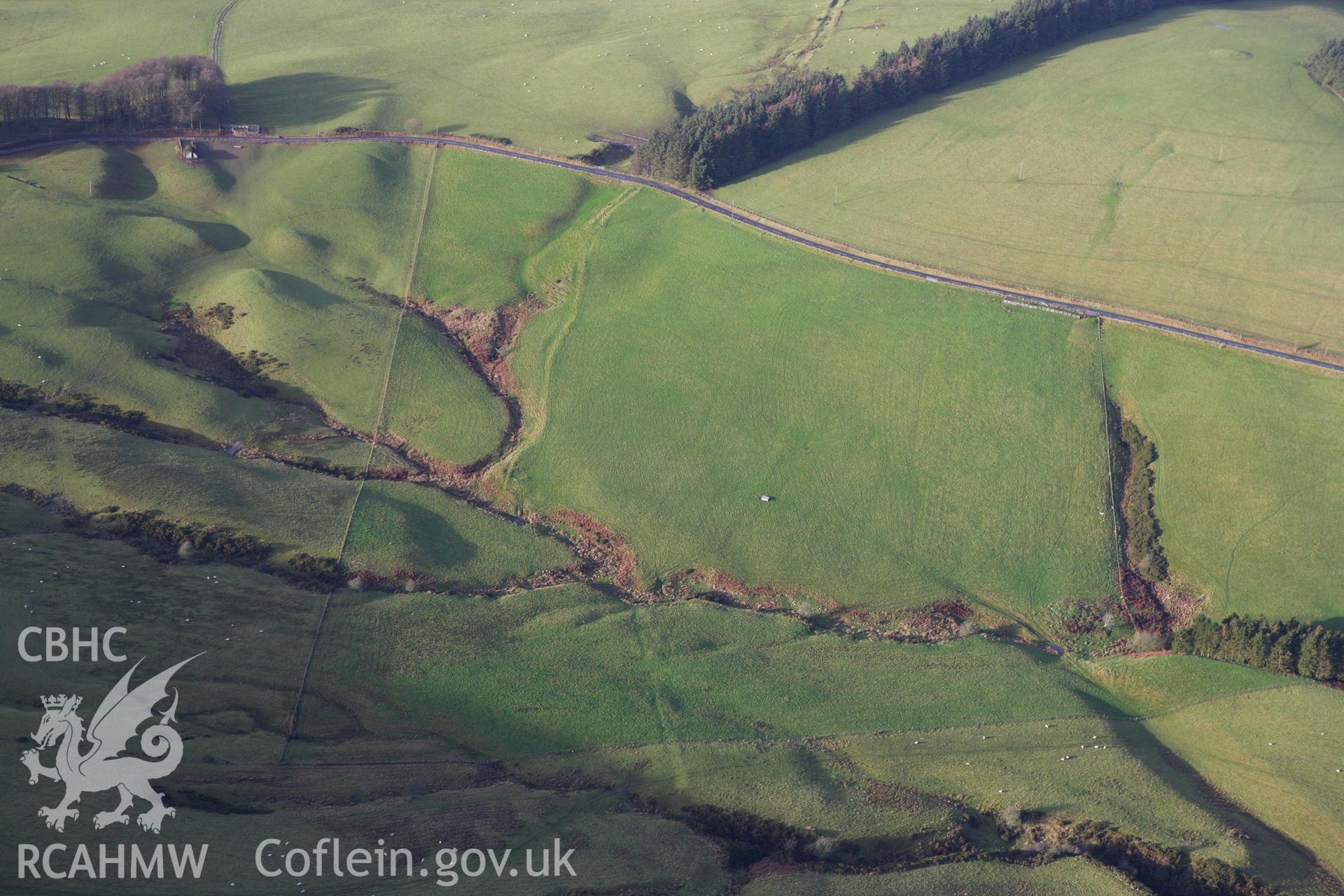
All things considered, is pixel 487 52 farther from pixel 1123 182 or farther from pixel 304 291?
pixel 1123 182

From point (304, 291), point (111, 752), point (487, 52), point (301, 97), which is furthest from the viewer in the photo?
point (487, 52)

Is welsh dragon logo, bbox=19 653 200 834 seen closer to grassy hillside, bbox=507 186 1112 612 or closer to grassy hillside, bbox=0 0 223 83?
grassy hillside, bbox=507 186 1112 612

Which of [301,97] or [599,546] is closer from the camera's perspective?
[599,546]

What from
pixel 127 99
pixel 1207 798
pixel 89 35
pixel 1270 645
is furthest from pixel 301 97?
pixel 1207 798

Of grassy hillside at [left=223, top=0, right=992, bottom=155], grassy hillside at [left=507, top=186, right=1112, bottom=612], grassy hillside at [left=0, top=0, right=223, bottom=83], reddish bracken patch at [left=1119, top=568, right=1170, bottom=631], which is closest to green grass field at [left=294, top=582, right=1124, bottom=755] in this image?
Answer: grassy hillside at [left=507, top=186, right=1112, bottom=612]

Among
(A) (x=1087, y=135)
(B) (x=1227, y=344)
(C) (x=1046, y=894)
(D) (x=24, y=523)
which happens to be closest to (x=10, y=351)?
(D) (x=24, y=523)

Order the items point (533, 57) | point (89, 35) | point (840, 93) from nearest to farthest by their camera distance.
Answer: point (840, 93) < point (89, 35) < point (533, 57)

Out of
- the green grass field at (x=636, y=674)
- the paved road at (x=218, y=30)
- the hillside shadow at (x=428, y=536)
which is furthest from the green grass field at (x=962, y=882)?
the paved road at (x=218, y=30)
